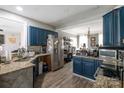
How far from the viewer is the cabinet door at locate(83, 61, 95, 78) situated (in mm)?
3760

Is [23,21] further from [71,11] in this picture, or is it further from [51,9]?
[71,11]

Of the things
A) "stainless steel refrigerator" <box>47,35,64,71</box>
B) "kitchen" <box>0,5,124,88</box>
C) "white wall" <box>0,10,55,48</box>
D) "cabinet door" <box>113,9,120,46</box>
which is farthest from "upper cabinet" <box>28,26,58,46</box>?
"cabinet door" <box>113,9,120,46</box>

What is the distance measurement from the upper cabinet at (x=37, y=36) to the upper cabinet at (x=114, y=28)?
121 inches

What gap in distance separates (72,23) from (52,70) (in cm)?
242

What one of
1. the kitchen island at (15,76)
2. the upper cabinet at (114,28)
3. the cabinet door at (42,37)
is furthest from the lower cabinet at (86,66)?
the kitchen island at (15,76)

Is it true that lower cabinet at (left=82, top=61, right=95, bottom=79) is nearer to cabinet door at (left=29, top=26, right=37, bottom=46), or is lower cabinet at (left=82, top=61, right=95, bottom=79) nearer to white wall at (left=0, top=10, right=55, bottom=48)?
cabinet door at (left=29, top=26, right=37, bottom=46)

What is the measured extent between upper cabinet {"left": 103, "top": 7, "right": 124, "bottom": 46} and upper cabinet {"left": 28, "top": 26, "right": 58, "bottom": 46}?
10.1ft

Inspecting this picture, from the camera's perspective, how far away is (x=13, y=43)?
5.35m

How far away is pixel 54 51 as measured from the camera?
17.3 ft

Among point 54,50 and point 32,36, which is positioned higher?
point 32,36

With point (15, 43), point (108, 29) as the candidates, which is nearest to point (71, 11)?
point (108, 29)

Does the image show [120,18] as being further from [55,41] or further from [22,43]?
[22,43]

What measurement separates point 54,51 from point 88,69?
1.99 meters
